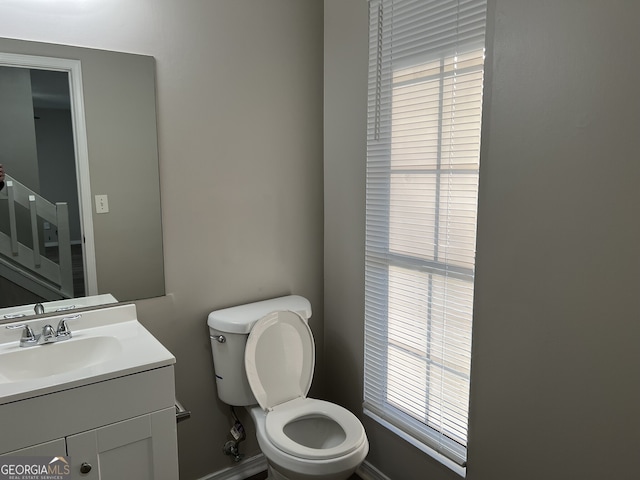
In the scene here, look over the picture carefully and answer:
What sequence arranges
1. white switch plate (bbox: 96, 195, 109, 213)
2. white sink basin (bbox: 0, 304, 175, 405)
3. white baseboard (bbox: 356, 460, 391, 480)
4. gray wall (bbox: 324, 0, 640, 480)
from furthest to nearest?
white baseboard (bbox: 356, 460, 391, 480) < white switch plate (bbox: 96, 195, 109, 213) < white sink basin (bbox: 0, 304, 175, 405) < gray wall (bbox: 324, 0, 640, 480)

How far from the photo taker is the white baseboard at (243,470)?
222cm

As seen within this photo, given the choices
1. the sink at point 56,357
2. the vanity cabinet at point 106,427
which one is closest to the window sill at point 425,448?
the vanity cabinet at point 106,427

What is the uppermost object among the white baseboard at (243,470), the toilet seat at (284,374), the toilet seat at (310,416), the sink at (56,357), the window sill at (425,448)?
the sink at (56,357)

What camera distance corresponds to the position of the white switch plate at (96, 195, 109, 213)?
1803 millimetres

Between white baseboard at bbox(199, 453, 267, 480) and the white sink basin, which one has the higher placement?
the white sink basin

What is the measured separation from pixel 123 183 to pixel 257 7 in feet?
3.22

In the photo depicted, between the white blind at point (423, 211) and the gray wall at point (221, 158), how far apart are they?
0.40 meters

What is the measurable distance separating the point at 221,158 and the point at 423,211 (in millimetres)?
902

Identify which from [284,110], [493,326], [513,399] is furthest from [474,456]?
[284,110]

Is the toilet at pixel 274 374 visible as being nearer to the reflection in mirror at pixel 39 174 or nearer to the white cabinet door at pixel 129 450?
the white cabinet door at pixel 129 450

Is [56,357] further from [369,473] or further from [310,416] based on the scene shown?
[369,473]

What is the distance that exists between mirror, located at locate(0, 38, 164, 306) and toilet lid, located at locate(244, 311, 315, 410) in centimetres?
49

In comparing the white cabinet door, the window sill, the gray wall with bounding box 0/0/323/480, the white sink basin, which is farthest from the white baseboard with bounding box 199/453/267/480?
the white sink basin

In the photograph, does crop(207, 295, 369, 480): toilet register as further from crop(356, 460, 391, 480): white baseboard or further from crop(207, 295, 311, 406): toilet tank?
→ crop(356, 460, 391, 480): white baseboard
